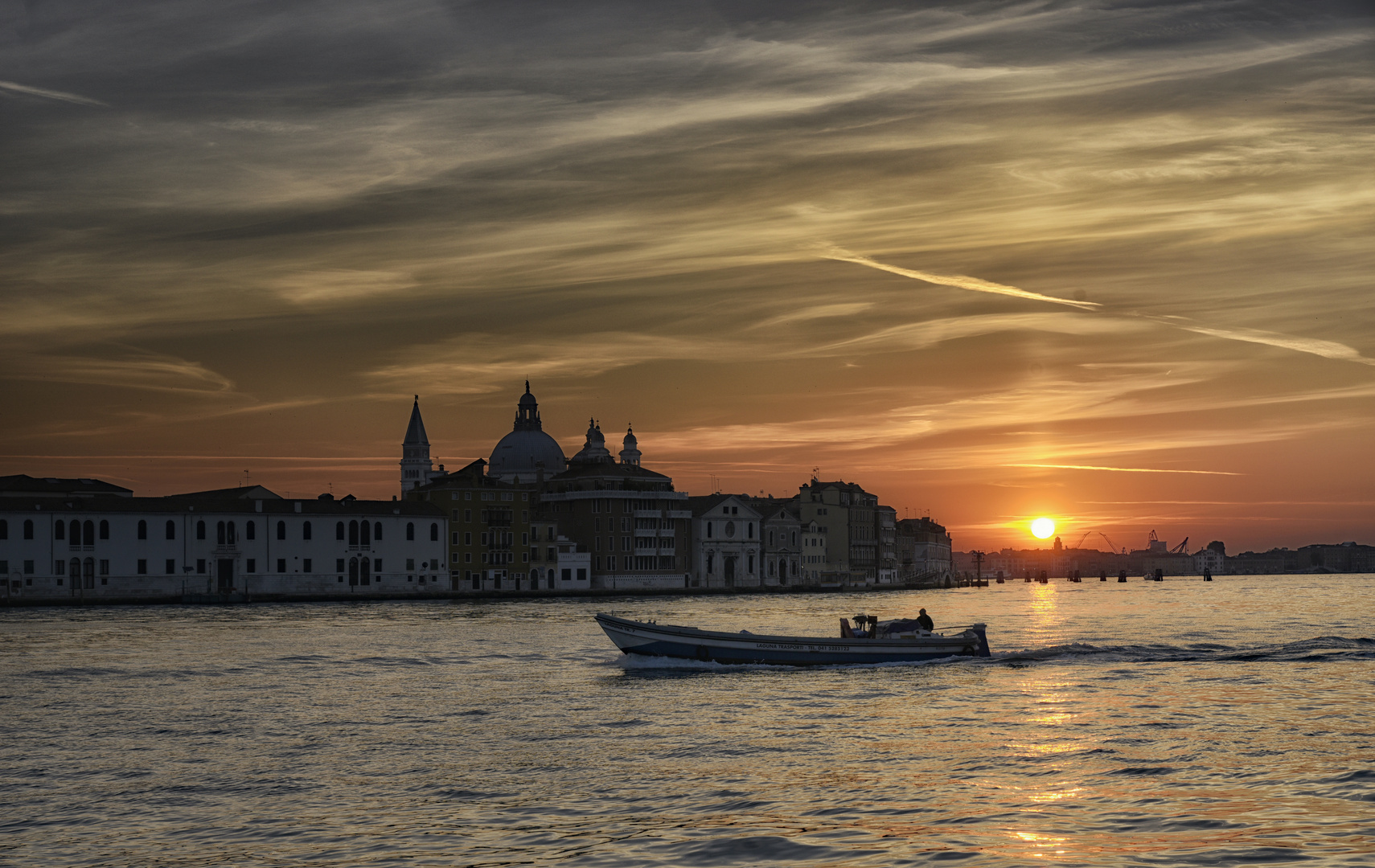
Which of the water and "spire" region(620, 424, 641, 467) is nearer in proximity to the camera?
the water

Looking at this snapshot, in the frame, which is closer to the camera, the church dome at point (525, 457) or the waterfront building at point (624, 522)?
the waterfront building at point (624, 522)

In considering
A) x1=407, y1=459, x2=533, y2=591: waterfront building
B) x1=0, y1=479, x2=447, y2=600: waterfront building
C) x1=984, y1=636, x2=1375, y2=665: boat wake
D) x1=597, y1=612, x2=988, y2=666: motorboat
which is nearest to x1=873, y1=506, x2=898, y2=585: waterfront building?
x1=407, y1=459, x2=533, y2=591: waterfront building

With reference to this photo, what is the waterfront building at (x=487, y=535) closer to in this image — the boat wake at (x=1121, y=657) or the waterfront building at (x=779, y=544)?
the waterfront building at (x=779, y=544)

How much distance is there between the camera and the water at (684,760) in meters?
18.1

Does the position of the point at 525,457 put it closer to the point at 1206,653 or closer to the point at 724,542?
the point at 724,542

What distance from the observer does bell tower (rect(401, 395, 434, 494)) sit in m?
187

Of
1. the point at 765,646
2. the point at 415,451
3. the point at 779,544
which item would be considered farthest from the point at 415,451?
the point at 765,646

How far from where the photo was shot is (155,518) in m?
111

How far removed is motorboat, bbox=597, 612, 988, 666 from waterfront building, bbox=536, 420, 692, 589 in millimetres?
93317

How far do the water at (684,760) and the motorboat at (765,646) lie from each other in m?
0.52

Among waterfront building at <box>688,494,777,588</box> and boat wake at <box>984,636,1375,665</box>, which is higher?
waterfront building at <box>688,494,777,588</box>

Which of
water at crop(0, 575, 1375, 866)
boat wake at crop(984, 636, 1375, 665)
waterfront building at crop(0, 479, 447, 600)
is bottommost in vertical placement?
boat wake at crop(984, 636, 1375, 665)

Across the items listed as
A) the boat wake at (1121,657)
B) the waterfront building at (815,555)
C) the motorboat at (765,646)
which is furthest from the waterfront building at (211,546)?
the motorboat at (765,646)

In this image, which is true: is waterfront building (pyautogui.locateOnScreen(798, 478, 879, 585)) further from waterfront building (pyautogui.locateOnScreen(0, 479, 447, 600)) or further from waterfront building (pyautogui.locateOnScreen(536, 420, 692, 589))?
waterfront building (pyautogui.locateOnScreen(0, 479, 447, 600))
